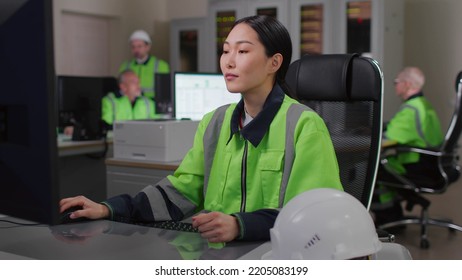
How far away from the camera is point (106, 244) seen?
112 centimetres

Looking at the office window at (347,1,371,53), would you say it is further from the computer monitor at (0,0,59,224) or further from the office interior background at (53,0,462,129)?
the computer monitor at (0,0,59,224)

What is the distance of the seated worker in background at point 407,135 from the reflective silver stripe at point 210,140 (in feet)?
8.11

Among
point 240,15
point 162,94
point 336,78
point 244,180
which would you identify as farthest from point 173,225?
point 240,15

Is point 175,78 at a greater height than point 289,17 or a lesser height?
lesser

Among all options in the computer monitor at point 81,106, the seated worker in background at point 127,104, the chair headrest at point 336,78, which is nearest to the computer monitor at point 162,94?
the computer monitor at point 81,106

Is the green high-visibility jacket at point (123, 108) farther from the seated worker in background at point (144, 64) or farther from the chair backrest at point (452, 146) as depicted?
the chair backrest at point (452, 146)

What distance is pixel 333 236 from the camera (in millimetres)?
890

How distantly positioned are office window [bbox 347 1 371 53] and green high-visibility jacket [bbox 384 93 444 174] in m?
2.08

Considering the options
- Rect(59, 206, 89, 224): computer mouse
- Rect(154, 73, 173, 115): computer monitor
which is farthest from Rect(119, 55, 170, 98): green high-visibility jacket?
Rect(59, 206, 89, 224): computer mouse

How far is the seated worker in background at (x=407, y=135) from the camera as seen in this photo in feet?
12.4

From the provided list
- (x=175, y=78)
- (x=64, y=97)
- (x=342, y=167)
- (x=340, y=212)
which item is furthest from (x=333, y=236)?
(x=64, y=97)

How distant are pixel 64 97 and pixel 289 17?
366 cm

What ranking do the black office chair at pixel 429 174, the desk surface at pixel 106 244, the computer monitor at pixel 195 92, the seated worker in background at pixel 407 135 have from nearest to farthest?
the desk surface at pixel 106 244 → the computer monitor at pixel 195 92 → the black office chair at pixel 429 174 → the seated worker in background at pixel 407 135

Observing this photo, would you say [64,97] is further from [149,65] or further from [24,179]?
[149,65]
